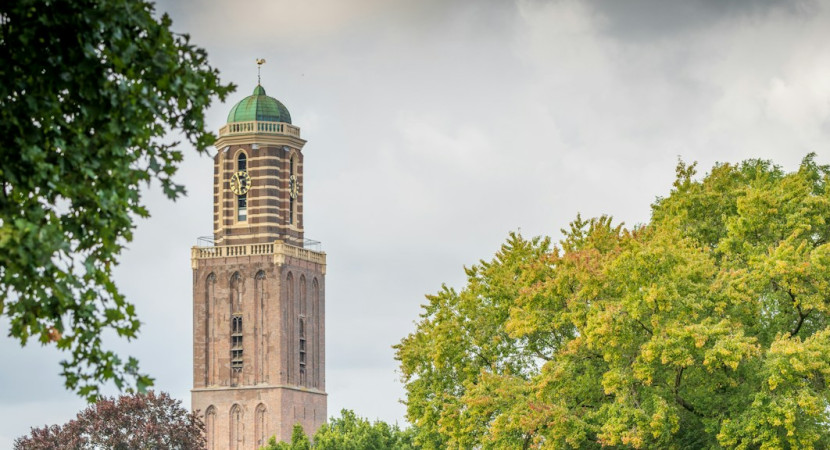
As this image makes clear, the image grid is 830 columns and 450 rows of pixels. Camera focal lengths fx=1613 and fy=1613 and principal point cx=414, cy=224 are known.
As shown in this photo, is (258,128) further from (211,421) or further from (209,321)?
(211,421)

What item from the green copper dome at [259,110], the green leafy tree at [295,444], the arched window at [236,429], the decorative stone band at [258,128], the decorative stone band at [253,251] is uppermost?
the green copper dome at [259,110]

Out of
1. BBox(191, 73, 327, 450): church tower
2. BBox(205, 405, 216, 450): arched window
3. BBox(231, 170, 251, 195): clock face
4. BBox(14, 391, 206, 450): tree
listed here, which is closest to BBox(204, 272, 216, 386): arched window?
BBox(191, 73, 327, 450): church tower

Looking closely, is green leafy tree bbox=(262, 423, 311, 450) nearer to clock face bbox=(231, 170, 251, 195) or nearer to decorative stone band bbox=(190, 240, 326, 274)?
decorative stone band bbox=(190, 240, 326, 274)

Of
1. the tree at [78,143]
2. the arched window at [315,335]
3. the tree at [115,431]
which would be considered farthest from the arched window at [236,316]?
the tree at [78,143]

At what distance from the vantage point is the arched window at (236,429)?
13062 centimetres

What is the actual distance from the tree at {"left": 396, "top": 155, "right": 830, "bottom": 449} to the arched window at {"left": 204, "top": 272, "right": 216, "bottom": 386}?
78019 mm

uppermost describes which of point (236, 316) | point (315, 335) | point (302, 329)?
point (236, 316)

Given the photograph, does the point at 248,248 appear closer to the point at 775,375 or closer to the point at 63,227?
the point at 775,375

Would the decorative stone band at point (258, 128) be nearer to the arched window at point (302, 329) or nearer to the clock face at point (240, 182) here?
the clock face at point (240, 182)

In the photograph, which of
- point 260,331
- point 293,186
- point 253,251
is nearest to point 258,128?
point 293,186

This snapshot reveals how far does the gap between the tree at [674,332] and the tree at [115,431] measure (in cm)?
3290

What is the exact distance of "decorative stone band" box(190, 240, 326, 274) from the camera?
133 meters

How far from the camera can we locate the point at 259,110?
135000 millimetres

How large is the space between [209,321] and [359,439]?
150ft
